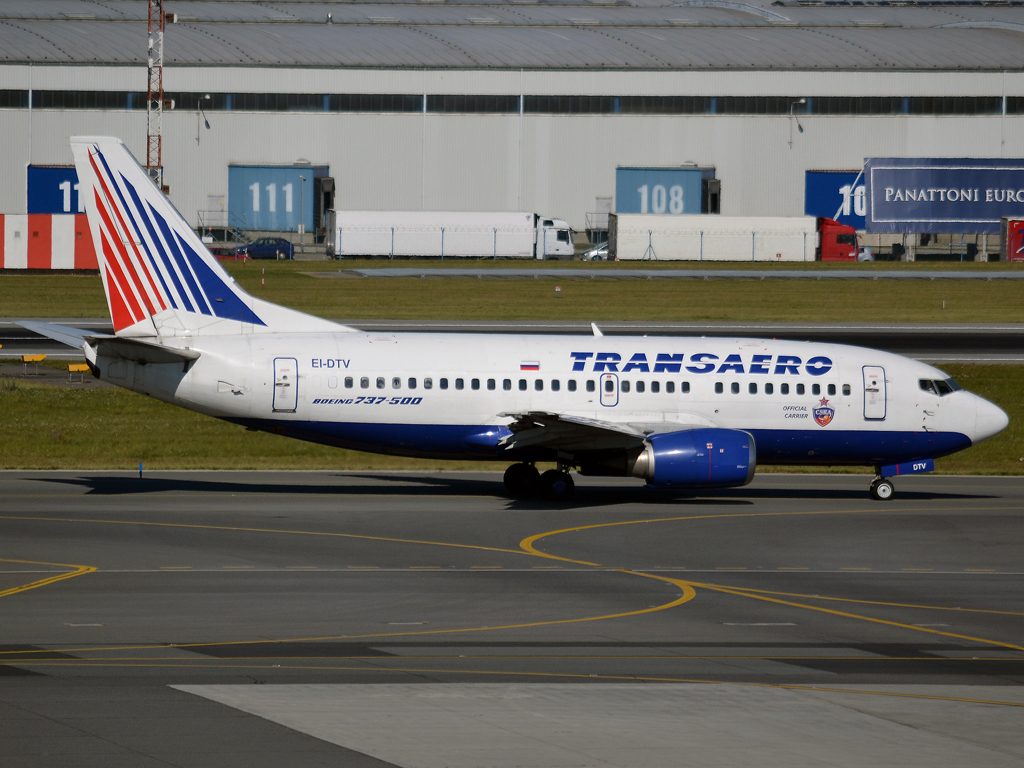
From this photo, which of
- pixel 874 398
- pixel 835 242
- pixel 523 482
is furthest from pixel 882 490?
pixel 835 242

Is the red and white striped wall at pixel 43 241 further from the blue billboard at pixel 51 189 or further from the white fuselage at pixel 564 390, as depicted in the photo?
the white fuselage at pixel 564 390

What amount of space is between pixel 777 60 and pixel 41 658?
4108 inches

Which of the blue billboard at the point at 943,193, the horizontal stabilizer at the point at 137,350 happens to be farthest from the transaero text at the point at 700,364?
the blue billboard at the point at 943,193

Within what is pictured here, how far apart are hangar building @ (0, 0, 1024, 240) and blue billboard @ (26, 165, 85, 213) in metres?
1.27

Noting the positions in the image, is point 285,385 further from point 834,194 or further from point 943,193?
point 943,193

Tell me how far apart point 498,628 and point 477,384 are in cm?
1304

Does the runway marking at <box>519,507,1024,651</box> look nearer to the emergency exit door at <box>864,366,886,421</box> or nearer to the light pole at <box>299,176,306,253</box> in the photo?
the emergency exit door at <box>864,366,886,421</box>

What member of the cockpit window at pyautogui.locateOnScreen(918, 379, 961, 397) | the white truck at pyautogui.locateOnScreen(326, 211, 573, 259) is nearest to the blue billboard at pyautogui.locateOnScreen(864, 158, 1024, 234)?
the white truck at pyautogui.locateOnScreen(326, 211, 573, 259)

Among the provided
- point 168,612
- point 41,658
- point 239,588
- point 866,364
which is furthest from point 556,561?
point 866,364

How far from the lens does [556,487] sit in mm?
32750

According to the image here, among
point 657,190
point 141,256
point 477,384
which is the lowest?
point 477,384

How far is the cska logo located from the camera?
3369 cm

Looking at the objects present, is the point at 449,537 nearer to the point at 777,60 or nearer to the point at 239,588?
the point at 239,588

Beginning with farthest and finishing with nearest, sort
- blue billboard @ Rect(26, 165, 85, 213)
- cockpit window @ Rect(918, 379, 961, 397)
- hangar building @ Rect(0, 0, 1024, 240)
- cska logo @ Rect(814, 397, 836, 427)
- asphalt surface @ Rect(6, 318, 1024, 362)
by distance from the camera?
hangar building @ Rect(0, 0, 1024, 240), blue billboard @ Rect(26, 165, 85, 213), asphalt surface @ Rect(6, 318, 1024, 362), cockpit window @ Rect(918, 379, 961, 397), cska logo @ Rect(814, 397, 836, 427)
